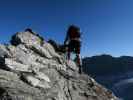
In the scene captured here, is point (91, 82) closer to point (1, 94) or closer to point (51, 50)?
point (51, 50)

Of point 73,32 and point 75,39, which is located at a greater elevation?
point 73,32

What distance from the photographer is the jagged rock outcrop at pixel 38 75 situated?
55.9 feet

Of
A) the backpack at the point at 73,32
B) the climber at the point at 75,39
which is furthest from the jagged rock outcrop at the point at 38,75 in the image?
the backpack at the point at 73,32

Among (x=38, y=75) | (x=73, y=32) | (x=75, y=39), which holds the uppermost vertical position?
(x=73, y=32)

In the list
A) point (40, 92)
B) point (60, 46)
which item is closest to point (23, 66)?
point (40, 92)

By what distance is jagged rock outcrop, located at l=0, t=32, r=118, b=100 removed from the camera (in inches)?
671

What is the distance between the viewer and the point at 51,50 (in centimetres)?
2769

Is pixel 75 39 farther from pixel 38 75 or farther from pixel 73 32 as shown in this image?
pixel 38 75

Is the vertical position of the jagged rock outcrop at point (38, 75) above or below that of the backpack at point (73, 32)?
below

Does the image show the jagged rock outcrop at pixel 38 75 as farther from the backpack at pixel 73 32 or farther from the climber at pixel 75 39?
the backpack at pixel 73 32

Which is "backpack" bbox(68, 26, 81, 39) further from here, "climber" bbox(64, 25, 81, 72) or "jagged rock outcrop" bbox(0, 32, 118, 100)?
"jagged rock outcrop" bbox(0, 32, 118, 100)

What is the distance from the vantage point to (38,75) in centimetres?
1972

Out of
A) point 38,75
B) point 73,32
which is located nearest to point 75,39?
point 73,32

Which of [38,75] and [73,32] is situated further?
[73,32]
